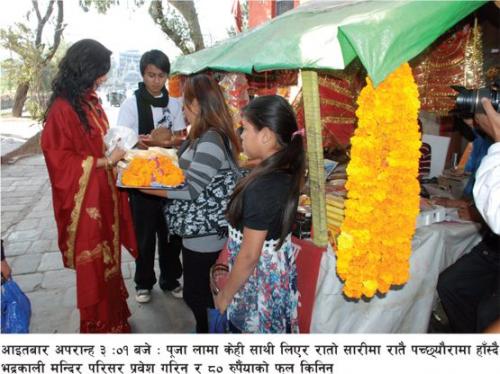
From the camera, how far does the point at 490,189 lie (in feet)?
4.86

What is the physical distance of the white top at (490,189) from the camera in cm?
145

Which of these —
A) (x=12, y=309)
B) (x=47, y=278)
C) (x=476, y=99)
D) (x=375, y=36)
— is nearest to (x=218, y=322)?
(x=12, y=309)

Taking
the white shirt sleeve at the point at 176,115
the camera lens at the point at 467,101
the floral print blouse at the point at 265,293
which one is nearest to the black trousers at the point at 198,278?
the floral print blouse at the point at 265,293

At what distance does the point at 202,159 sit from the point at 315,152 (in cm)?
57

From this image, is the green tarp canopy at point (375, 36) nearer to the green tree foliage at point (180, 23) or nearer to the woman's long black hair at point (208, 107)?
the woman's long black hair at point (208, 107)

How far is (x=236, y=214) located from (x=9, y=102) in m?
23.1

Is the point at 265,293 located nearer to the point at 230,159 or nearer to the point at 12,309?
the point at 230,159

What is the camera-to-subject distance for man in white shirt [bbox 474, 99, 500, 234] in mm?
1452

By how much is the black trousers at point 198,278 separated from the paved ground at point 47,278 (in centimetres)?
93

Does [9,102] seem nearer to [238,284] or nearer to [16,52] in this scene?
[16,52]

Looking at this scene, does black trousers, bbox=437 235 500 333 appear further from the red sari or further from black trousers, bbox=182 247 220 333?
the red sari

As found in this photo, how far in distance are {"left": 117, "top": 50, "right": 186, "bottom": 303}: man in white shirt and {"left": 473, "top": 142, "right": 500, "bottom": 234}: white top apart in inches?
83.1

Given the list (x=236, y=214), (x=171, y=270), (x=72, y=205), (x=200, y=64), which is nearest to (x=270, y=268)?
(x=236, y=214)

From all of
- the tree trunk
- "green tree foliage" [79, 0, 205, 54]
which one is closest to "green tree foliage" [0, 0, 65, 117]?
the tree trunk
